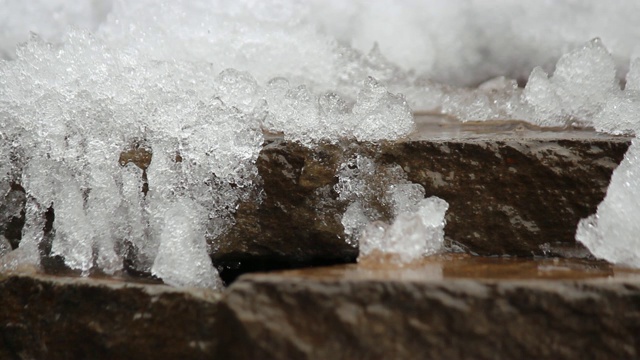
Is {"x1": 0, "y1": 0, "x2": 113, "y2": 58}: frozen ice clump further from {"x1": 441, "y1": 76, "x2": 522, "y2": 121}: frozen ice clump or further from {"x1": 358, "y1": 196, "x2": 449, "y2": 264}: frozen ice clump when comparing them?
{"x1": 358, "y1": 196, "x2": 449, "y2": 264}: frozen ice clump

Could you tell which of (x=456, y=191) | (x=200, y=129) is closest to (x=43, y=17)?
(x=200, y=129)

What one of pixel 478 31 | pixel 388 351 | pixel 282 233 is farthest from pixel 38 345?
pixel 478 31

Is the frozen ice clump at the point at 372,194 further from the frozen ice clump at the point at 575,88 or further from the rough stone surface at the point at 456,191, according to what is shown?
the frozen ice clump at the point at 575,88

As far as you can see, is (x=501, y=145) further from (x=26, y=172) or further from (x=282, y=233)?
(x=26, y=172)

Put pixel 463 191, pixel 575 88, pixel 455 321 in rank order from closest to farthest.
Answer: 1. pixel 455 321
2. pixel 463 191
3. pixel 575 88

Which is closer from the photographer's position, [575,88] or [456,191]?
[456,191]

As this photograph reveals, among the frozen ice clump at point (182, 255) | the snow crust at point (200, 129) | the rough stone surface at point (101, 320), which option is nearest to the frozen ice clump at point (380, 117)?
the snow crust at point (200, 129)

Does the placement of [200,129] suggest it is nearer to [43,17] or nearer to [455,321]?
[455,321]

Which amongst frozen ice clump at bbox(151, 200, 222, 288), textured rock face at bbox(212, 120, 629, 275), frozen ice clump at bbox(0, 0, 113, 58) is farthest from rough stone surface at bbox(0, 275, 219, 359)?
frozen ice clump at bbox(0, 0, 113, 58)
